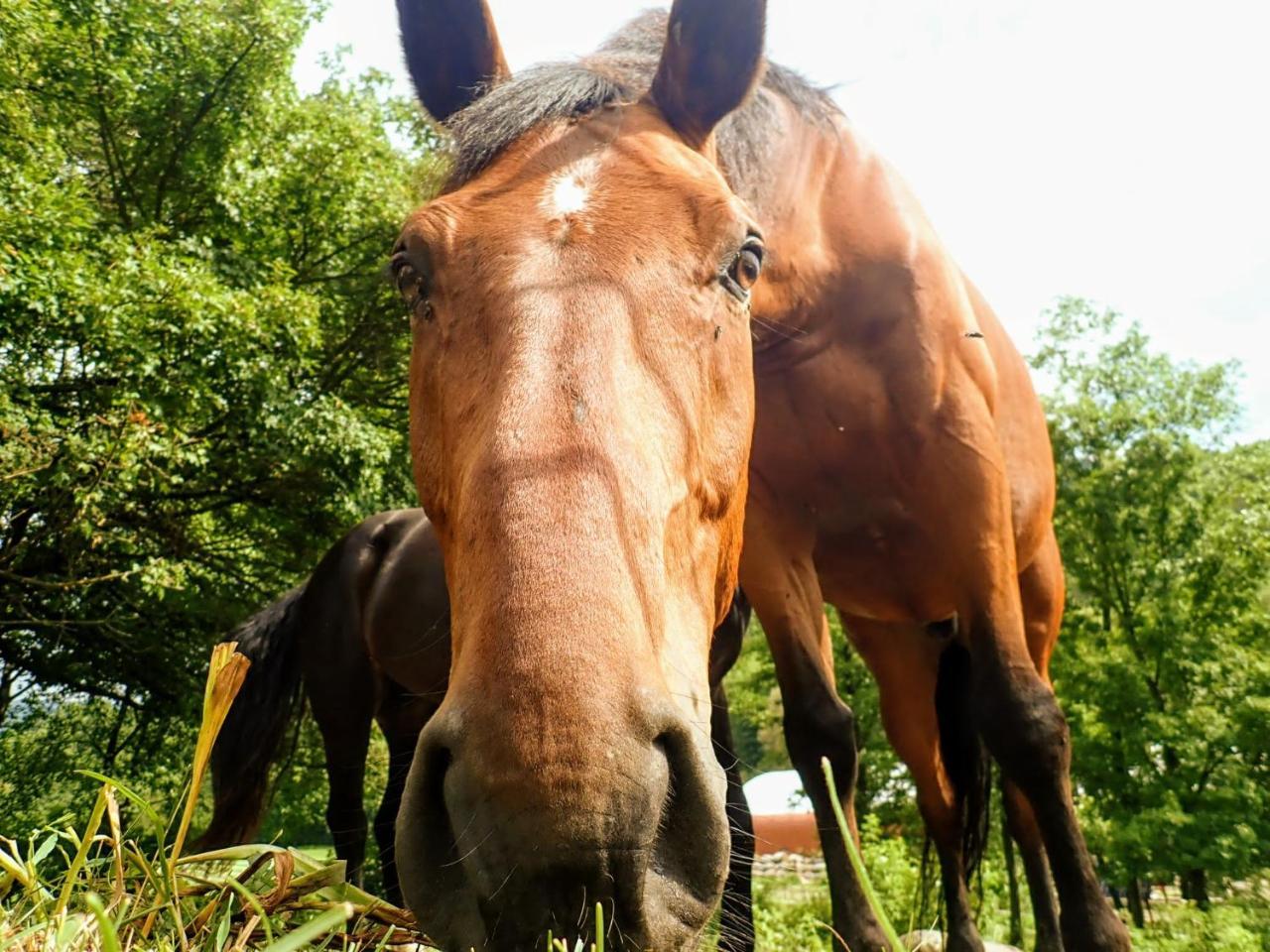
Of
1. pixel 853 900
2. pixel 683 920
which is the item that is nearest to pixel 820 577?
pixel 853 900

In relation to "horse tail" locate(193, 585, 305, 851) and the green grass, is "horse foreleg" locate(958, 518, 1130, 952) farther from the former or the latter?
"horse tail" locate(193, 585, 305, 851)

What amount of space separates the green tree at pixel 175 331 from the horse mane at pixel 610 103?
6.56 meters

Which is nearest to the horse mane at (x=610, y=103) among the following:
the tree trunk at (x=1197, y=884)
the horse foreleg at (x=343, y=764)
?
the horse foreleg at (x=343, y=764)

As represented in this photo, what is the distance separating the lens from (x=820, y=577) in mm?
4137

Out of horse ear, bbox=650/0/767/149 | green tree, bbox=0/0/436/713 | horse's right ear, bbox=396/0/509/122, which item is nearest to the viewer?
horse ear, bbox=650/0/767/149

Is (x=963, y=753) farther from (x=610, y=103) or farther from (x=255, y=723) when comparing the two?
(x=255, y=723)

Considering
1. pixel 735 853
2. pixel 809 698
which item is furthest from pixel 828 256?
pixel 735 853

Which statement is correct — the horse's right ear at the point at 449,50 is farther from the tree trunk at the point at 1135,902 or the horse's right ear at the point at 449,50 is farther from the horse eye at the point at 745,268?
the tree trunk at the point at 1135,902

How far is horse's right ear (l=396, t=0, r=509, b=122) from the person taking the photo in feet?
9.41

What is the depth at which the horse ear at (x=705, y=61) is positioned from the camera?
2668 millimetres

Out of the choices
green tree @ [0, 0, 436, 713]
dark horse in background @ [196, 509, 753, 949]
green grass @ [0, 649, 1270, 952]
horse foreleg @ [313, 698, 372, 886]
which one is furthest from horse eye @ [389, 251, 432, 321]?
green tree @ [0, 0, 436, 713]

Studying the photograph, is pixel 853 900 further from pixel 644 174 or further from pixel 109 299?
pixel 109 299

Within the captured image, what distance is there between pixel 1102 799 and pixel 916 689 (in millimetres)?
13300

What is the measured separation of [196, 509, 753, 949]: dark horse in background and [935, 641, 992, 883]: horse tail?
9.72 ft
